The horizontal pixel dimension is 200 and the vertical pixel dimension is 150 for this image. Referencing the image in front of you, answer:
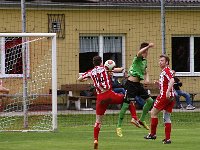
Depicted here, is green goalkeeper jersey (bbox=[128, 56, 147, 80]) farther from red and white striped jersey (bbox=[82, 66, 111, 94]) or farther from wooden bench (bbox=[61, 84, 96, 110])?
wooden bench (bbox=[61, 84, 96, 110])

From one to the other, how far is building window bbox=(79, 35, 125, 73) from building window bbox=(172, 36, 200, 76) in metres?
2.30

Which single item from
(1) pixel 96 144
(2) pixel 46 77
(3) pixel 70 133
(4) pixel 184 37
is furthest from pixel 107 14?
(1) pixel 96 144

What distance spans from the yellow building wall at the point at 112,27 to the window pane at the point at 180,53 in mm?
433

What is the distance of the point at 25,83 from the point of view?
78.5 ft

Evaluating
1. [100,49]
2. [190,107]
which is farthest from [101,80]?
[100,49]

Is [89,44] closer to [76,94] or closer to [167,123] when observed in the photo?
[76,94]

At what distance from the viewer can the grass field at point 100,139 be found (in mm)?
17828

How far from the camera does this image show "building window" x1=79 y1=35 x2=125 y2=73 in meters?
34.1

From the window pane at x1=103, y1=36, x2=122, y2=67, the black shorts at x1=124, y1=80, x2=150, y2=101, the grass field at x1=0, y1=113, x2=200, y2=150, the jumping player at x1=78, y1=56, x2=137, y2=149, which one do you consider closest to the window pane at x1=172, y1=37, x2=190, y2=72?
Answer: the window pane at x1=103, y1=36, x2=122, y2=67

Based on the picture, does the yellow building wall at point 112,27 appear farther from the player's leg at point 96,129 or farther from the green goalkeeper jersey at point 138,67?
the player's leg at point 96,129

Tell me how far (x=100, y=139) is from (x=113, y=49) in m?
15.4

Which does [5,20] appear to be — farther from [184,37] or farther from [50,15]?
[184,37]

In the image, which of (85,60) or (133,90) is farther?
(85,60)

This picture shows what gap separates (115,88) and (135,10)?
158 inches
